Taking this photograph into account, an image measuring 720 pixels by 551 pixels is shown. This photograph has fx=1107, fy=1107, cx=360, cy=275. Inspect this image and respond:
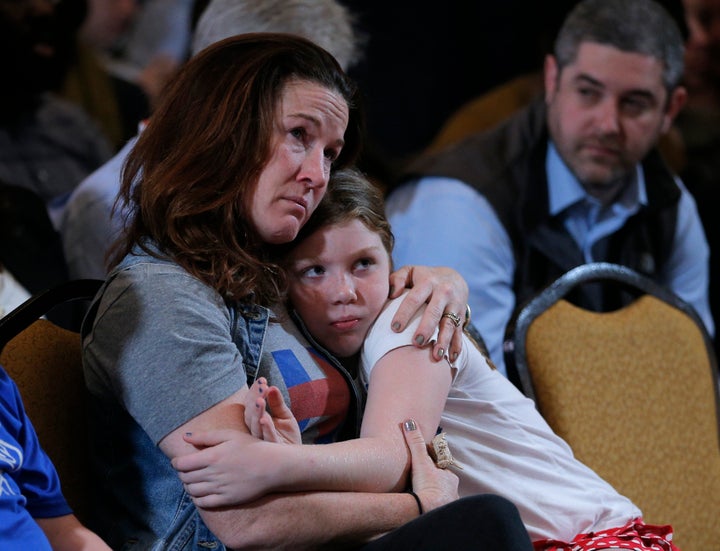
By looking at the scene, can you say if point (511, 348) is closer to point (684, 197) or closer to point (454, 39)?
point (684, 197)

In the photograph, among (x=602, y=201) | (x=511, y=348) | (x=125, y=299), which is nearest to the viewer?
(x=125, y=299)

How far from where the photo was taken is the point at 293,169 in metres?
1.58

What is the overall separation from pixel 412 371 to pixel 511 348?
51 cm

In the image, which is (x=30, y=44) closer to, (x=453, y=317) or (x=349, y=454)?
(x=453, y=317)

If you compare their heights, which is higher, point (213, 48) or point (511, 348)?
point (213, 48)

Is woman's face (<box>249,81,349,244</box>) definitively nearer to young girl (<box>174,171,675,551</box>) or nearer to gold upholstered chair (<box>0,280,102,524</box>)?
young girl (<box>174,171,675,551</box>)

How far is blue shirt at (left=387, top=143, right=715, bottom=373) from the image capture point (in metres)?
2.58

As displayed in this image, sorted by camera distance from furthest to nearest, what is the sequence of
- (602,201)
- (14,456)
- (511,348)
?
(602,201), (511,348), (14,456)

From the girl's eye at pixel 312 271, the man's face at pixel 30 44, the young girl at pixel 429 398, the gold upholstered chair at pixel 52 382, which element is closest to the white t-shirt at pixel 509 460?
the young girl at pixel 429 398

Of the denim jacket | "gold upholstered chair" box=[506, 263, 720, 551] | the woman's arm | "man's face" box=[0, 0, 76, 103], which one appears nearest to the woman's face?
the denim jacket

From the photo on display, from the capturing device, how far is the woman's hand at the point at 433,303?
1.61 metres

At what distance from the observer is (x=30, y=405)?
156cm

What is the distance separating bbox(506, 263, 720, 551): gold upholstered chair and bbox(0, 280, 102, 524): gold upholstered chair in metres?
0.81

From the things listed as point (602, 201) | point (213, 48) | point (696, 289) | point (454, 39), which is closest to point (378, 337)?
point (213, 48)
